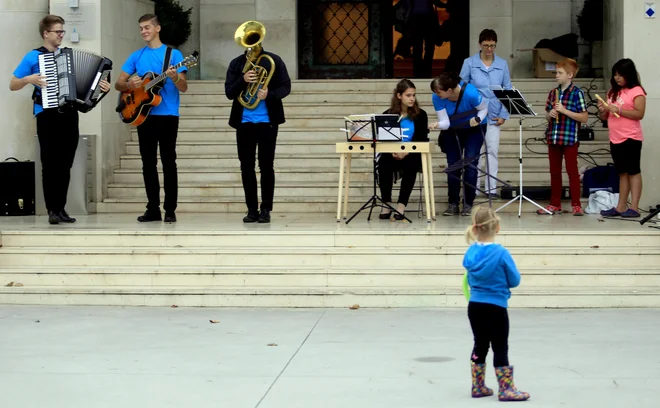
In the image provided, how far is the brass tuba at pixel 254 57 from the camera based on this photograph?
35.2 ft

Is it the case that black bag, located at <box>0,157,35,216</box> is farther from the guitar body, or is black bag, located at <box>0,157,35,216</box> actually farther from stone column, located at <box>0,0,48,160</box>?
the guitar body

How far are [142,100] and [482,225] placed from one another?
5.77 meters

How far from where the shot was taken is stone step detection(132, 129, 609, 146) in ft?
45.9

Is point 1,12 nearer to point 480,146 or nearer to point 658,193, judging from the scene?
point 480,146

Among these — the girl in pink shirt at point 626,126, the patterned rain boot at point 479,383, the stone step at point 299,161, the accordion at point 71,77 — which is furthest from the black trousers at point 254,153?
the patterned rain boot at point 479,383

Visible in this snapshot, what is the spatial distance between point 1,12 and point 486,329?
9.16 metres

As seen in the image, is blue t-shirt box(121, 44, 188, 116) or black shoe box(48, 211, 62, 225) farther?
black shoe box(48, 211, 62, 225)

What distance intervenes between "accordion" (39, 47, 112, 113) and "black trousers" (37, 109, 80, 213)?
0.71ft

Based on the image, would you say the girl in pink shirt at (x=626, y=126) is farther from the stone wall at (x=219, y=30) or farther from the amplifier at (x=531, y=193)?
the stone wall at (x=219, y=30)

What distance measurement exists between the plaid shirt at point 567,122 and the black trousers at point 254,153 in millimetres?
2985

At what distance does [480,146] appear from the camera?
11938mm

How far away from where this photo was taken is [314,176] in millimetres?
13219

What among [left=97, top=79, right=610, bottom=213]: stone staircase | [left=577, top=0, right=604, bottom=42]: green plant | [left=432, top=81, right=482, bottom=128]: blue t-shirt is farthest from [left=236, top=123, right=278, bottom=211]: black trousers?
[left=577, top=0, right=604, bottom=42]: green plant

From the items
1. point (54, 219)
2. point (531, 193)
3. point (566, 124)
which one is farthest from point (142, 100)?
point (531, 193)
